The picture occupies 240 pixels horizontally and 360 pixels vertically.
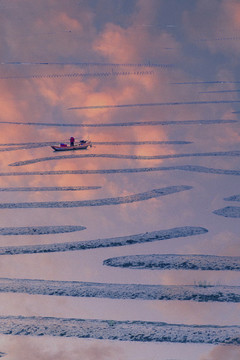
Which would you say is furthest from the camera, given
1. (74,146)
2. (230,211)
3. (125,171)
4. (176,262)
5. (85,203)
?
(74,146)

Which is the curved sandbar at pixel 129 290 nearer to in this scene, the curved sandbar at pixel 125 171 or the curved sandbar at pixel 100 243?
the curved sandbar at pixel 100 243

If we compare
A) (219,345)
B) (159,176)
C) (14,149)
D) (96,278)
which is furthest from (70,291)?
(14,149)

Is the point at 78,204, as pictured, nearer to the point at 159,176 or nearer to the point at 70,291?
the point at 159,176

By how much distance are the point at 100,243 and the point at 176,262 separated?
2.37ft

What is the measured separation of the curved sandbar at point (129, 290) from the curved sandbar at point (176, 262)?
0.28 m

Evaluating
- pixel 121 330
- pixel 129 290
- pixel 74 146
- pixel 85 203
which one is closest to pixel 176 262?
pixel 129 290

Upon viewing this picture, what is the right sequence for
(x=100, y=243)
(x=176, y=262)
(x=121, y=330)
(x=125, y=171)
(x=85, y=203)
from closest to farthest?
(x=121, y=330) < (x=176, y=262) < (x=100, y=243) < (x=85, y=203) < (x=125, y=171)

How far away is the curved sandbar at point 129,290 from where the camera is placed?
3.80 m

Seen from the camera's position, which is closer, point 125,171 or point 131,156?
point 125,171

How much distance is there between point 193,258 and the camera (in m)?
4.29

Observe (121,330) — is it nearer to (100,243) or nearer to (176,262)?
(176,262)

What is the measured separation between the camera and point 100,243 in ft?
15.1

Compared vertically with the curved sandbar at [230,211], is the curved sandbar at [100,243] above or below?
below

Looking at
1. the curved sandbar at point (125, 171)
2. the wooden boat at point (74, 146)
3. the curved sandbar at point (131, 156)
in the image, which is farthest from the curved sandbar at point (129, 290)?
the wooden boat at point (74, 146)
